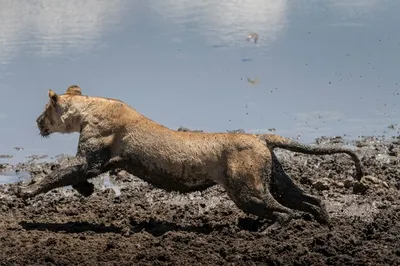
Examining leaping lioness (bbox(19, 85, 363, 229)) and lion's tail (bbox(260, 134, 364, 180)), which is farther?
lion's tail (bbox(260, 134, 364, 180))

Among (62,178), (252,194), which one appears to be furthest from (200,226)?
(62,178)

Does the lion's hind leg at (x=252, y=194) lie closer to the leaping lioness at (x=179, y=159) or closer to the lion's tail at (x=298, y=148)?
the leaping lioness at (x=179, y=159)

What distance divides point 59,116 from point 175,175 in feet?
4.91

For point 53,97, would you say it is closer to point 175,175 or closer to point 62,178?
point 62,178

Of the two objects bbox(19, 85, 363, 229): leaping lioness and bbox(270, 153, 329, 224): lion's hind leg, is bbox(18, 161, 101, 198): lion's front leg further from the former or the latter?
bbox(270, 153, 329, 224): lion's hind leg

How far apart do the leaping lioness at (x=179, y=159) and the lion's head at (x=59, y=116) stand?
15 mm

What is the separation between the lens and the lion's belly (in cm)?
1033

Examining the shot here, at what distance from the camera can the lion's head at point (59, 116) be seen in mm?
10930


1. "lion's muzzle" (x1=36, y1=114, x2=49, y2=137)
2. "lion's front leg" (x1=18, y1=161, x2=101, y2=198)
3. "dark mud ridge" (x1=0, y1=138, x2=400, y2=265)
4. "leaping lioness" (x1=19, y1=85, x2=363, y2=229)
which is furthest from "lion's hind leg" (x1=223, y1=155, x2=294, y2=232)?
"lion's muzzle" (x1=36, y1=114, x2=49, y2=137)

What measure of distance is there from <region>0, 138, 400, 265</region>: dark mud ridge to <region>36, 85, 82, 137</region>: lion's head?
92 centimetres

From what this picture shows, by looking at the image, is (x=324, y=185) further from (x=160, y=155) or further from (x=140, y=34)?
(x=140, y=34)

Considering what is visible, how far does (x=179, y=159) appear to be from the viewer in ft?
33.9

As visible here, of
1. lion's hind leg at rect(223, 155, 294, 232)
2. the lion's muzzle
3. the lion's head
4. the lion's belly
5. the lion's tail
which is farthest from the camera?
the lion's muzzle

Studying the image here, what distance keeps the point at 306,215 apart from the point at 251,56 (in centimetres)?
1050
